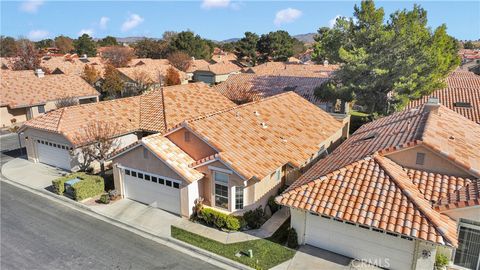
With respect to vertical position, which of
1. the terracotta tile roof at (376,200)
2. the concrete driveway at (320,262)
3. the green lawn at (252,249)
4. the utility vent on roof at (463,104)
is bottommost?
the green lawn at (252,249)

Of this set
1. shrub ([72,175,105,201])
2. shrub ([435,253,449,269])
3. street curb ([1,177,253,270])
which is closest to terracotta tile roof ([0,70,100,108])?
street curb ([1,177,253,270])

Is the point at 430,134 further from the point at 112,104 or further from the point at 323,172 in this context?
the point at 112,104

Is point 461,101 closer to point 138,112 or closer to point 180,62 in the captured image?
point 138,112

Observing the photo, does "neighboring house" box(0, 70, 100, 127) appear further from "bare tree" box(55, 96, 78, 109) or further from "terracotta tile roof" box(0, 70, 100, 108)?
"bare tree" box(55, 96, 78, 109)

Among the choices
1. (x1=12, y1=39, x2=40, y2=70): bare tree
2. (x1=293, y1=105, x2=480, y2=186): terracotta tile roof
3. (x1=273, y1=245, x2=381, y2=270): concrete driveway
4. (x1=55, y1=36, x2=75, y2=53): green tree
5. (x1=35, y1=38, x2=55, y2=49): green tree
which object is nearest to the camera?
(x1=273, y1=245, x2=381, y2=270): concrete driveway

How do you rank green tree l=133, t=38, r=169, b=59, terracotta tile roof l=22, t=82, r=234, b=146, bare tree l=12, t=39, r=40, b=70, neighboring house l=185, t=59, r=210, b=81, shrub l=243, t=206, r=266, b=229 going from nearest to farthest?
shrub l=243, t=206, r=266, b=229
terracotta tile roof l=22, t=82, r=234, b=146
bare tree l=12, t=39, r=40, b=70
neighboring house l=185, t=59, r=210, b=81
green tree l=133, t=38, r=169, b=59

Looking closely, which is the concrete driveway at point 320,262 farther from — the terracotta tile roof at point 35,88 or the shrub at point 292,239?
the terracotta tile roof at point 35,88

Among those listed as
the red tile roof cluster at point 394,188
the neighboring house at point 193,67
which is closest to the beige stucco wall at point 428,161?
the red tile roof cluster at point 394,188
